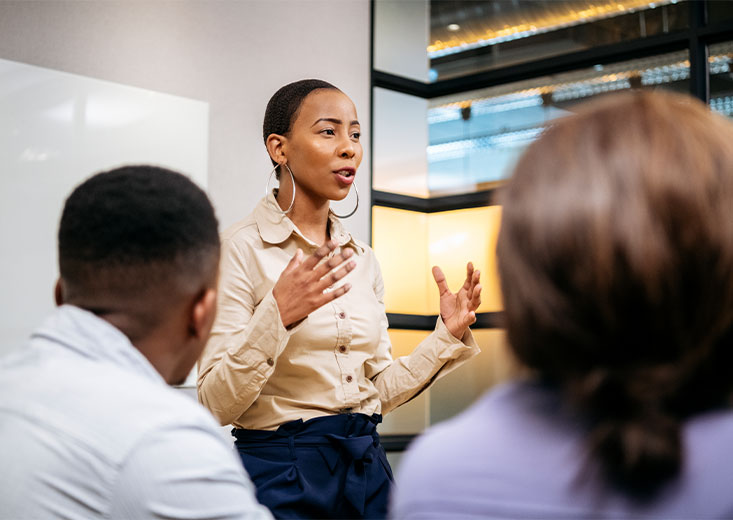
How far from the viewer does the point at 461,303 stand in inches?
79.0

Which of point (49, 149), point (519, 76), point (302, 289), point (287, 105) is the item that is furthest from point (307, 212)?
point (519, 76)

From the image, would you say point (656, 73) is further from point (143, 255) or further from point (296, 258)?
point (143, 255)

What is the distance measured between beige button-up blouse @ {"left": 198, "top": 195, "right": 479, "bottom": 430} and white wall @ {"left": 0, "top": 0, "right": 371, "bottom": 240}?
1622mm

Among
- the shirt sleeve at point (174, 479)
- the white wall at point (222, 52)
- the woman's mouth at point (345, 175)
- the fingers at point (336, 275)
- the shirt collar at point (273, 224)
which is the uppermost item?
the white wall at point (222, 52)

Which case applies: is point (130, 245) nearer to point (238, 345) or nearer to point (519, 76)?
point (238, 345)

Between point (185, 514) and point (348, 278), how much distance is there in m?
1.18

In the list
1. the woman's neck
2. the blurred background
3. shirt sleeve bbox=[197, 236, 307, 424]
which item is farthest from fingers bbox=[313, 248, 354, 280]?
the blurred background

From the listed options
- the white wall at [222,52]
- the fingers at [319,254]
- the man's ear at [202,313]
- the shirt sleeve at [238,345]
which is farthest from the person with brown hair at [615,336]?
the white wall at [222,52]

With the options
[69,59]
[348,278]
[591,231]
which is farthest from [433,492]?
[69,59]

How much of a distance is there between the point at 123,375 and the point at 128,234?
6.9 inches

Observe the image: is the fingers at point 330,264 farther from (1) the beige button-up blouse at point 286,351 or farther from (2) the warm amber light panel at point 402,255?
(2) the warm amber light panel at point 402,255

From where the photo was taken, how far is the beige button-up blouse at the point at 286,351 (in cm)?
164

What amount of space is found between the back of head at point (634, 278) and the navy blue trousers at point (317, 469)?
42.9 inches

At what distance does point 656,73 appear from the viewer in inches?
152
